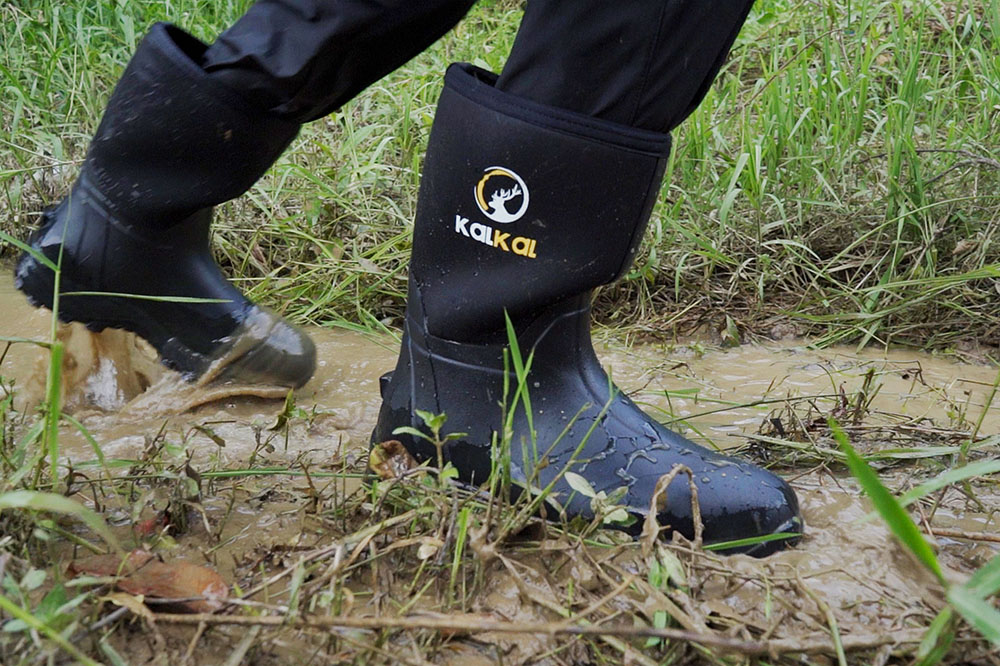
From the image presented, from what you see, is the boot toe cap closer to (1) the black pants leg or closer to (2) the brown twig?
(1) the black pants leg

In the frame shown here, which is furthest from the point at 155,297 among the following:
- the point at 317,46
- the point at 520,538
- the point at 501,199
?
the point at 520,538

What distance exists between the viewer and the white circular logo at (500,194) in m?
1.17

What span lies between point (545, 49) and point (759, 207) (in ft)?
4.61

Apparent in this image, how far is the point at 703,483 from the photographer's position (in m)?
1.20

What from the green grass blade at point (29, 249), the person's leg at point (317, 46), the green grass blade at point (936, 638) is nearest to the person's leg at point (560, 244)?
the person's leg at point (317, 46)

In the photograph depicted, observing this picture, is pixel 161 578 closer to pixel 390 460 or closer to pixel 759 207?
pixel 390 460

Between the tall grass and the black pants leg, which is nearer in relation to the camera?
the black pants leg

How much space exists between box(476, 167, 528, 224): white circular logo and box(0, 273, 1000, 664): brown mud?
1.17 feet

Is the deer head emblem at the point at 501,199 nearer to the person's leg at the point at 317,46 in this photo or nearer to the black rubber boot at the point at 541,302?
the black rubber boot at the point at 541,302

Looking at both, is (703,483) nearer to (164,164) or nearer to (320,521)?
(320,521)

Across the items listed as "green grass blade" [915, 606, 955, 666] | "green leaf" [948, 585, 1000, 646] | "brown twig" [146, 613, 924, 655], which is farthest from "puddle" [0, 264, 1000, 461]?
"green leaf" [948, 585, 1000, 646]

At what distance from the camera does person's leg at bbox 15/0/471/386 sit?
50.6 inches

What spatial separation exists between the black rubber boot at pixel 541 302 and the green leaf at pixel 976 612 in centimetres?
49

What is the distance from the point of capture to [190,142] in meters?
1.37
